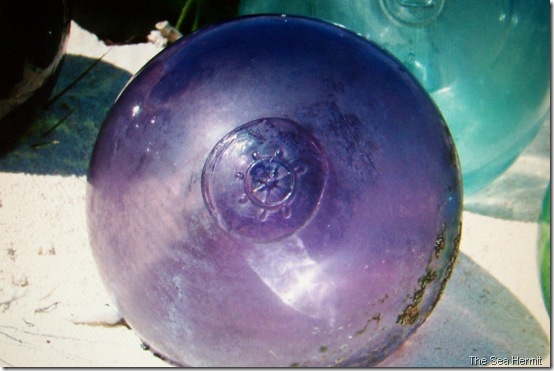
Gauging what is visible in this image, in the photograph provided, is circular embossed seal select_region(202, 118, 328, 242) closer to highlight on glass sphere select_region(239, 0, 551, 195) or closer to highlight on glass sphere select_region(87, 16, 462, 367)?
highlight on glass sphere select_region(87, 16, 462, 367)

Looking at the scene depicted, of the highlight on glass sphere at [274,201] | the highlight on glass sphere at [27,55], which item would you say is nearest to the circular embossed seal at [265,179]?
the highlight on glass sphere at [274,201]

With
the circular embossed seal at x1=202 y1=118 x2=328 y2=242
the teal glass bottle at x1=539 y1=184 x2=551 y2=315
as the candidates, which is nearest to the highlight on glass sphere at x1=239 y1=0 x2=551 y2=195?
the teal glass bottle at x1=539 y1=184 x2=551 y2=315

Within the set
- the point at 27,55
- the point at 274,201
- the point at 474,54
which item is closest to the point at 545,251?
the point at 474,54

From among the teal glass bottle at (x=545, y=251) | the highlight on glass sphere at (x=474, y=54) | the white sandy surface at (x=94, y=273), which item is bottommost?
the white sandy surface at (x=94, y=273)

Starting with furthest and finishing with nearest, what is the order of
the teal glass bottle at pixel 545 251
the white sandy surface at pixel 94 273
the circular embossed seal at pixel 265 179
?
the teal glass bottle at pixel 545 251 < the white sandy surface at pixel 94 273 < the circular embossed seal at pixel 265 179

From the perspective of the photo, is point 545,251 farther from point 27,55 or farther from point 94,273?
point 27,55

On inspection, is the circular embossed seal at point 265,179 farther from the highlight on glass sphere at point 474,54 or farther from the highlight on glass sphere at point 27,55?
the highlight on glass sphere at point 27,55
